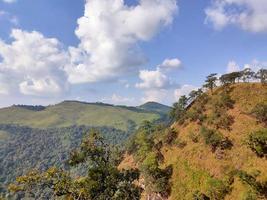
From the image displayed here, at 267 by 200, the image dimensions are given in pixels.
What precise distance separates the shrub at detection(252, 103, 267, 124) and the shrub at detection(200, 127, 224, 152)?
1233cm

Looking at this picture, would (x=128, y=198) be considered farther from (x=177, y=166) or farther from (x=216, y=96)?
(x=216, y=96)

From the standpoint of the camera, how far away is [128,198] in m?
45.6

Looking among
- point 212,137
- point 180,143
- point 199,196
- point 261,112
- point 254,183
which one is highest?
point 261,112

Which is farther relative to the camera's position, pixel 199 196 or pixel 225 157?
pixel 225 157

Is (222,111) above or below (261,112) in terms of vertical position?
above

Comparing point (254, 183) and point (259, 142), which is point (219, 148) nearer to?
point (259, 142)

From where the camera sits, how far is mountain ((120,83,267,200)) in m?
91.8

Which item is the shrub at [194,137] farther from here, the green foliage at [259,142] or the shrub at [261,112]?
the green foliage at [259,142]

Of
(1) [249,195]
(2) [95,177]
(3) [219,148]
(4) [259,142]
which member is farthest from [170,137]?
(2) [95,177]

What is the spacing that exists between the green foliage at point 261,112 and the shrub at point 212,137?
40.5 ft

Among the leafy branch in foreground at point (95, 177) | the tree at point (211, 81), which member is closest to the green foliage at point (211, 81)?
the tree at point (211, 81)

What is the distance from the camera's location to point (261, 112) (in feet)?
351

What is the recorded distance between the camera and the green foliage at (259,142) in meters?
94.4

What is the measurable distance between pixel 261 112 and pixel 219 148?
16.3 metres
